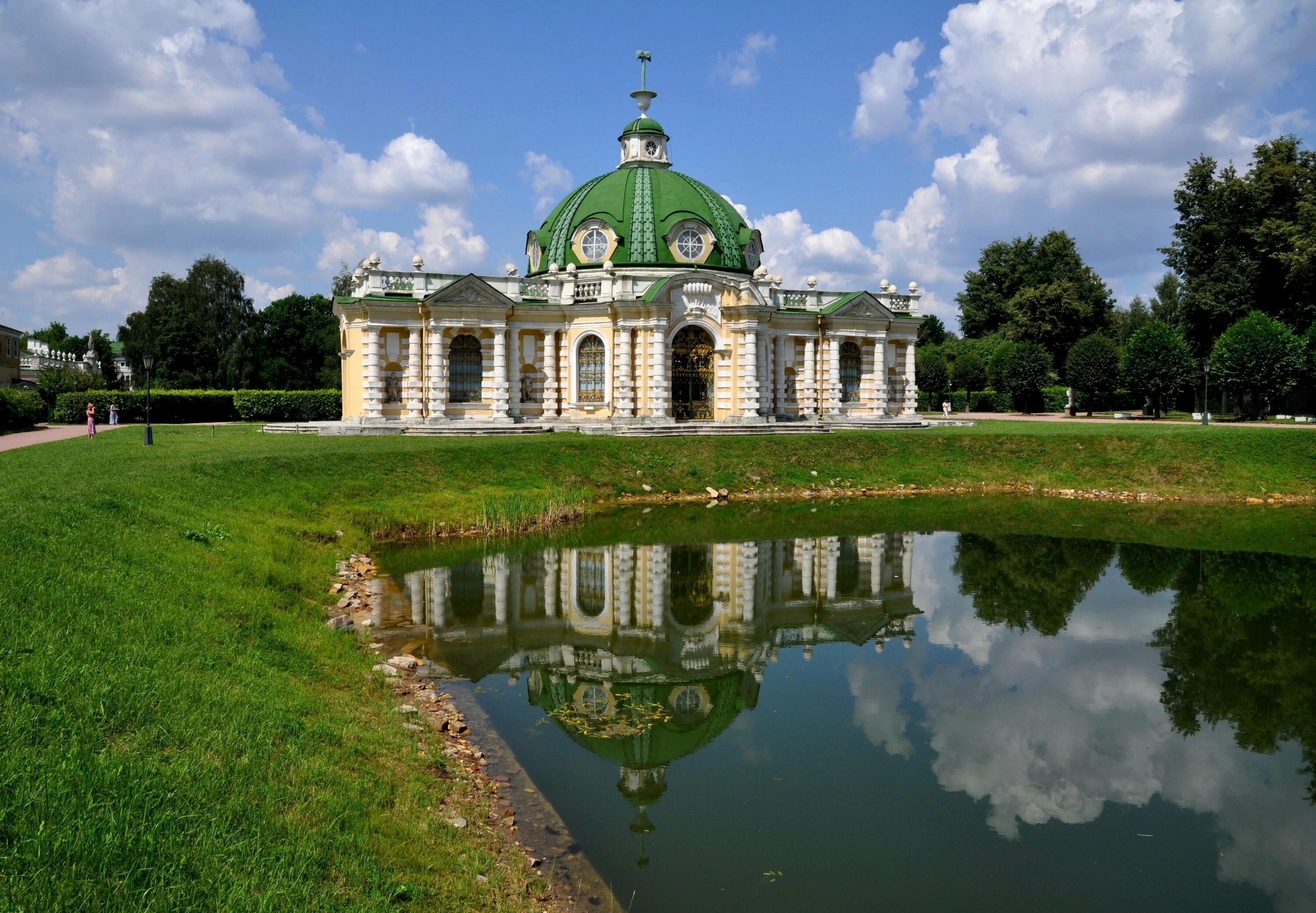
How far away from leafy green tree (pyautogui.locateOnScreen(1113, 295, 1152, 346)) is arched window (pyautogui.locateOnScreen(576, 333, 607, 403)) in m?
52.7

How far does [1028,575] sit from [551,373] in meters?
25.1

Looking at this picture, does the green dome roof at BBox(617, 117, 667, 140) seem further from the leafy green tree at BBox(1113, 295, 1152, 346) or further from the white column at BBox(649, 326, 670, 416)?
the leafy green tree at BBox(1113, 295, 1152, 346)

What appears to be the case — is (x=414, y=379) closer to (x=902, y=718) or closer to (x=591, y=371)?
(x=591, y=371)

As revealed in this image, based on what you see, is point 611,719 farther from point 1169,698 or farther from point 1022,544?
point 1022,544

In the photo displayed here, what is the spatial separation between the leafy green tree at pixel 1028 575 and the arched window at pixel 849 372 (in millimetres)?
20601

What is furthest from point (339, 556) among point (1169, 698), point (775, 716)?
point (1169, 698)

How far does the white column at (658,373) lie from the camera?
3847 cm

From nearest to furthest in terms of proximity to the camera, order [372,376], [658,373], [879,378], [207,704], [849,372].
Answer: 1. [207,704]
2. [372,376]
3. [658,373]
4. [879,378]
5. [849,372]

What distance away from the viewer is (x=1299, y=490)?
98.4 ft

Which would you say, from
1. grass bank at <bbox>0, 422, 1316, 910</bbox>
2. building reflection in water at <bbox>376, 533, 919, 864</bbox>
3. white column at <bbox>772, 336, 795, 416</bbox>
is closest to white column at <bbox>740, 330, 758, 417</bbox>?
white column at <bbox>772, 336, 795, 416</bbox>

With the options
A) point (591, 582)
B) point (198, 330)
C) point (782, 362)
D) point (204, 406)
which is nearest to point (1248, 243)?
point (782, 362)

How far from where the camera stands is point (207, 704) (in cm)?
768

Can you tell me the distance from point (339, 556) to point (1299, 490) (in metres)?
30.2

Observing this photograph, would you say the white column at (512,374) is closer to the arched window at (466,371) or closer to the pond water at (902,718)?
the arched window at (466,371)
